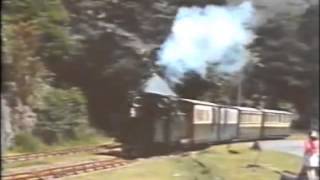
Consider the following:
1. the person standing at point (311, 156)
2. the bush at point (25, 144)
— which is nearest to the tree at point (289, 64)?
the person standing at point (311, 156)

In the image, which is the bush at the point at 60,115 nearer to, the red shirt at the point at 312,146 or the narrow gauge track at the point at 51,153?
the narrow gauge track at the point at 51,153

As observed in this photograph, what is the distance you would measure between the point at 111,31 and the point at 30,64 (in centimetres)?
18

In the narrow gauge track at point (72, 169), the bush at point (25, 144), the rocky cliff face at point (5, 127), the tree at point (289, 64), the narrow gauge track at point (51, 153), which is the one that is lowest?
the narrow gauge track at point (72, 169)

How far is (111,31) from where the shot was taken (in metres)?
1.37

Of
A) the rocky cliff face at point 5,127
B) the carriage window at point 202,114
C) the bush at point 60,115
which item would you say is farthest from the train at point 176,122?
the rocky cliff face at point 5,127

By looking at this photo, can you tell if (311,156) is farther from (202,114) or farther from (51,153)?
(51,153)

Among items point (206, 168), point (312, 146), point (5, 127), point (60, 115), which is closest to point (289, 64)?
point (312, 146)

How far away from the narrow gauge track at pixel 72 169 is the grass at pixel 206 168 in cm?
1

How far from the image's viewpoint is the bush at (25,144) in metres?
1.33

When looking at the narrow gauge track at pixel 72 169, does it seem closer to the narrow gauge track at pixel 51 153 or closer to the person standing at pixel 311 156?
the narrow gauge track at pixel 51 153

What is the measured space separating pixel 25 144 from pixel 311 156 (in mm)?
580

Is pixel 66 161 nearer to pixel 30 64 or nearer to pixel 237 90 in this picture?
pixel 30 64

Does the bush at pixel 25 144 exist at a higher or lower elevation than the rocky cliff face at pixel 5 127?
lower

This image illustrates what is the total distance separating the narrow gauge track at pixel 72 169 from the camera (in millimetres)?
1328
